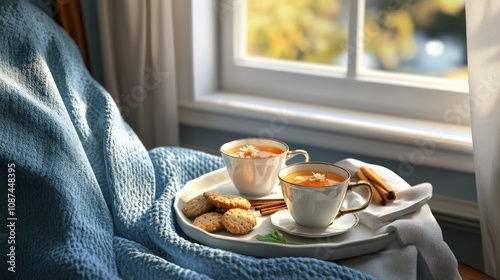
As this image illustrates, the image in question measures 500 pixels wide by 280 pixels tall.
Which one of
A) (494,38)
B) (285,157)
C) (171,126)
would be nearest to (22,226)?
(285,157)

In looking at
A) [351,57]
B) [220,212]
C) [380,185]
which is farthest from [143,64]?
[380,185]

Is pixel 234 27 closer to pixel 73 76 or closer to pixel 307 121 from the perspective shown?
pixel 307 121

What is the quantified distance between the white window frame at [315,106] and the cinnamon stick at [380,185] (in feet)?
0.78

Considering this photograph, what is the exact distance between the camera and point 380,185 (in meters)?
1.25

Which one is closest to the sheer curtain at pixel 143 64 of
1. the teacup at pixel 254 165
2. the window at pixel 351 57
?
the window at pixel 351 57

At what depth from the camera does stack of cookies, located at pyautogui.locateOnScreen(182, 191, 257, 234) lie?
3.81 feet

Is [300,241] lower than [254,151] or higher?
lower

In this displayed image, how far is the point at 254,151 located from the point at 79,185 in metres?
0.33

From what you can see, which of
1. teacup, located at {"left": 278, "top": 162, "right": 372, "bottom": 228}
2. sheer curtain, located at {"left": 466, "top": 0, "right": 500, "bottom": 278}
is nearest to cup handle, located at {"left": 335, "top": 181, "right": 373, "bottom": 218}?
teacup, located at {"left": 278, "top": 162, "right": 372, "bottom": 228}

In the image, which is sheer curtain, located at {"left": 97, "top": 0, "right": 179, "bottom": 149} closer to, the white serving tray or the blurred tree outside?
the blurred tree outside

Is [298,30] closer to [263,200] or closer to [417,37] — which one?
[417,37]

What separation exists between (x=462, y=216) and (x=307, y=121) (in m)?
0.41

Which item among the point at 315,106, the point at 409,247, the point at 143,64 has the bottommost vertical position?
the point at 409,247

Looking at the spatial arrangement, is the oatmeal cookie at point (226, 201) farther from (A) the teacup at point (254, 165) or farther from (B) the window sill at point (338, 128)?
(B) the window sill at point (338, 128)
